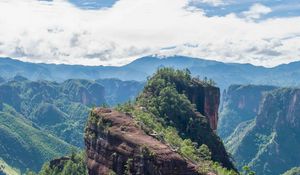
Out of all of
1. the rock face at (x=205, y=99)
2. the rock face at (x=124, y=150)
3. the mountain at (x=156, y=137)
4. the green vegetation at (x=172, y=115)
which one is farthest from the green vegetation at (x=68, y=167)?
the rock face at (x=205, y=99)

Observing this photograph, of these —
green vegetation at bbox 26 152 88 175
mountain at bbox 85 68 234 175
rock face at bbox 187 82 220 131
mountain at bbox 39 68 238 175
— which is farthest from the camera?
rock face at bbox 187 82 220 131

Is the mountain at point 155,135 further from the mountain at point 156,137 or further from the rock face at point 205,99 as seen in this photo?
the rock face at point 205,99

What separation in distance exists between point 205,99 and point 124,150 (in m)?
74.4

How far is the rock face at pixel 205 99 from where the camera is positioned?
524 ft

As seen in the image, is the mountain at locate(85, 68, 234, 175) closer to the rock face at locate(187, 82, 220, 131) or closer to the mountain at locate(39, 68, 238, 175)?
the mountain at locate(39, 68, 238, 175)

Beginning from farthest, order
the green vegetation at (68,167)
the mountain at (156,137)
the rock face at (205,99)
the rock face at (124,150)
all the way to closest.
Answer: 1. the rock face at (205,99)
2. the green vegetation at (68,167)
3. the mountain at (156,137)
4. the rock face at (124,150)

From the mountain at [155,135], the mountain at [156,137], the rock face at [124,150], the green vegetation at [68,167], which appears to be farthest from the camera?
the green vegetation at [68,167]

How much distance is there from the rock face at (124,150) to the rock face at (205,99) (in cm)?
5463

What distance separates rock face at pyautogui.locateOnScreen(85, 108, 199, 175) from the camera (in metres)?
84.1

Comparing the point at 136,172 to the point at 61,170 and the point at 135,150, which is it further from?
the point at 61,170

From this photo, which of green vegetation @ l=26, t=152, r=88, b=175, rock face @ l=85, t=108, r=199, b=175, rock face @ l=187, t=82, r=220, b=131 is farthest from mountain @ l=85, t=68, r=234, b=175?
green vegetation @ l=26, t=152, r=88, b=175

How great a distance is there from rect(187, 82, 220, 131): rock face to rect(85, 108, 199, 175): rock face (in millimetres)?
54625

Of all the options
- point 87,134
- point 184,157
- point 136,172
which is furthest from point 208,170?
point 87,134

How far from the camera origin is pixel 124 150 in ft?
304
